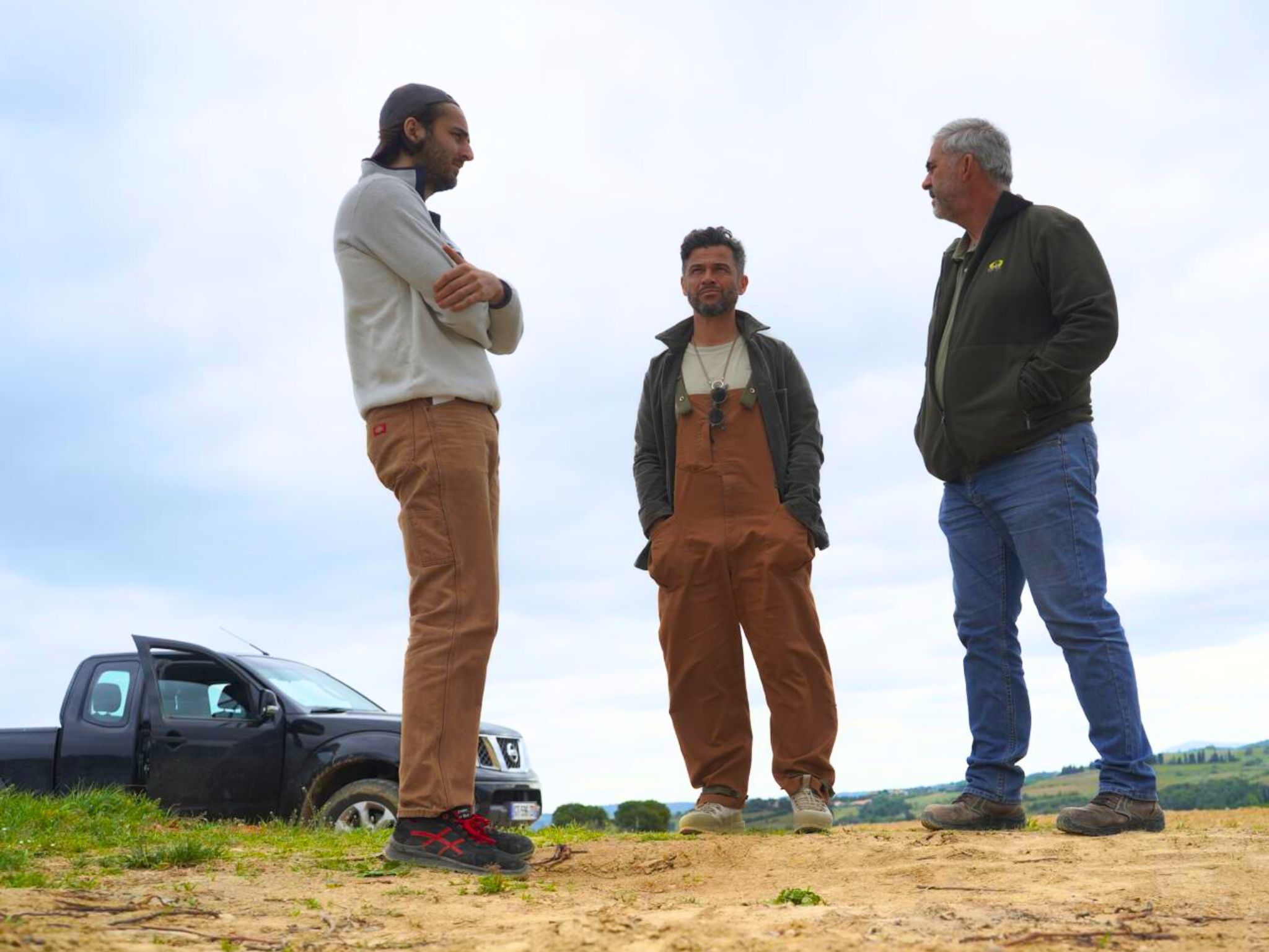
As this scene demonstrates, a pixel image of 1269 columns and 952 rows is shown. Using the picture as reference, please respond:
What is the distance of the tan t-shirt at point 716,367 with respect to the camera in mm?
5949

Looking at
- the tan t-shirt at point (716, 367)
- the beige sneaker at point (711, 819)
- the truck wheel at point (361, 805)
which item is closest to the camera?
the beige sneaker at point (711, 819)

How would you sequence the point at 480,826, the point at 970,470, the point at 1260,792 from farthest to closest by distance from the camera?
the point at 1260,792 < the point at 970,470 < the point at 480,826

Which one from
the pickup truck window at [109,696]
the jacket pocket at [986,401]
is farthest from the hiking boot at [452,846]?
the pickup truck window at [109,696]

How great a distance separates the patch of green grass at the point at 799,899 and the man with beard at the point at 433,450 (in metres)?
1.05

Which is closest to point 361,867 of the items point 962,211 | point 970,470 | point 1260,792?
point 970,470

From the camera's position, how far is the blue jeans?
454 cm

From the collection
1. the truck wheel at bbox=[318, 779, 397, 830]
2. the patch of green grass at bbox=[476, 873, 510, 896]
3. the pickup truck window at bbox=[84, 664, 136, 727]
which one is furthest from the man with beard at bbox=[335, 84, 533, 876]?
the pickup truck window at bbox=[84, 664, 136, 727]

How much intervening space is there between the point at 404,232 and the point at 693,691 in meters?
2.73

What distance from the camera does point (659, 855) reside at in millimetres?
4570

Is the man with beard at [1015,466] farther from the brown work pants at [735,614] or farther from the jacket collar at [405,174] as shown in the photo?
the jacket collar at [405,174]

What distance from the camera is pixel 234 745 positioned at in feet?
28.1

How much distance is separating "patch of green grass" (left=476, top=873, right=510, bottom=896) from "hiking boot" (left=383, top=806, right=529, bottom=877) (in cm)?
23

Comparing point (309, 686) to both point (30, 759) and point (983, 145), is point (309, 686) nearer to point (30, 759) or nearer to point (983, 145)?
point (30, 759)

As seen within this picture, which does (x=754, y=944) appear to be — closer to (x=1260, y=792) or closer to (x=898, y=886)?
(x=898, y=886)
